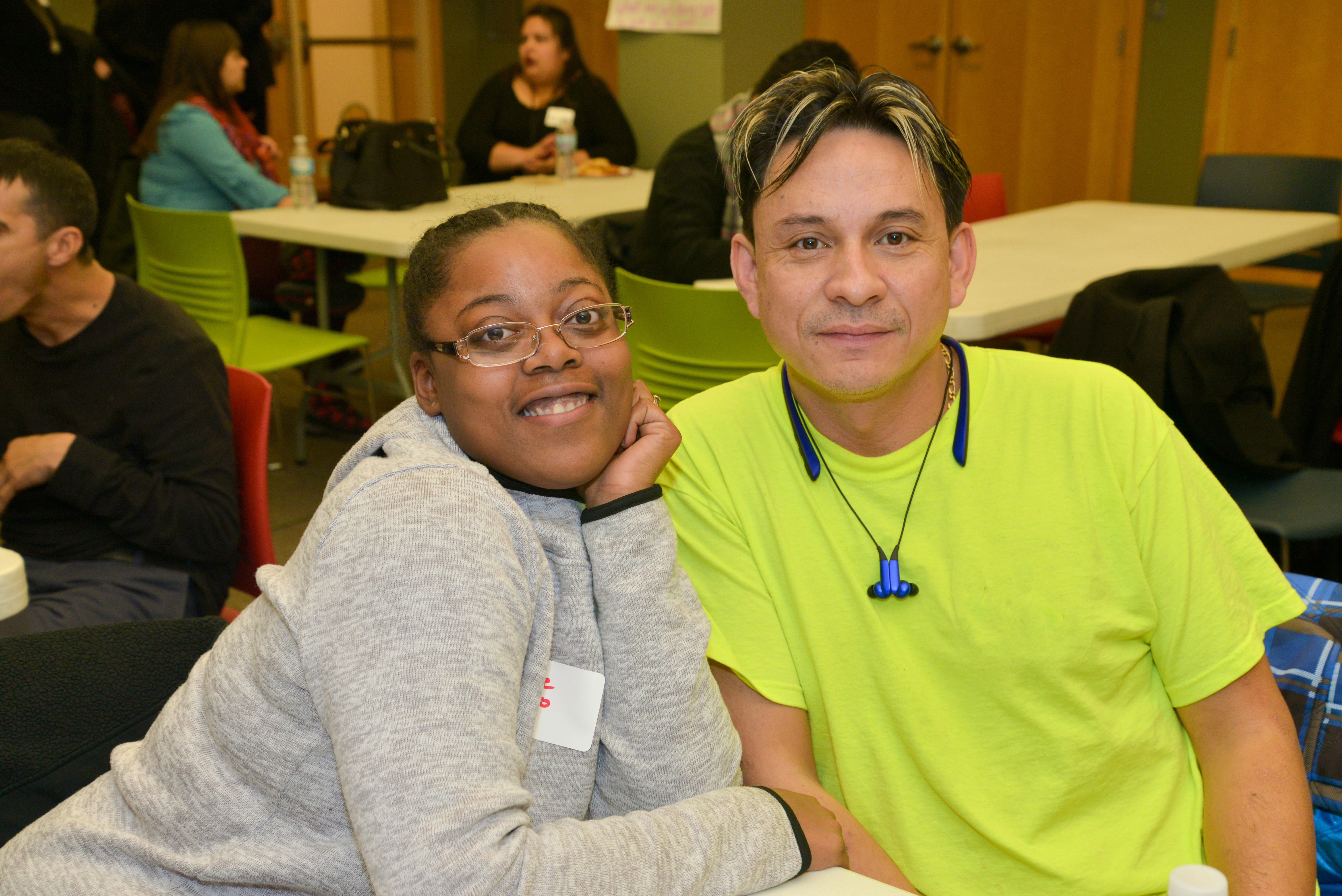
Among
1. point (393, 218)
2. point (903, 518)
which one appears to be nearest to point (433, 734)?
point (903, 518)

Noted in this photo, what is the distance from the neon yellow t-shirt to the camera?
1.20 metres

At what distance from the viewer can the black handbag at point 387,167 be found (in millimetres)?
4055

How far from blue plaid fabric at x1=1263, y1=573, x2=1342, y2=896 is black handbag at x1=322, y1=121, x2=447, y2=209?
134 inches

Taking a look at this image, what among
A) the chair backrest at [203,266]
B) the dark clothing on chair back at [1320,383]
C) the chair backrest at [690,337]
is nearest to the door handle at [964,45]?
the dark clothing on chair back at [1320,383]

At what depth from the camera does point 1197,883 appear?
2.54 ft

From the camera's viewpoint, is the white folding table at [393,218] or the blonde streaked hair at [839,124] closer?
the blonde streaked hair at [839,124]

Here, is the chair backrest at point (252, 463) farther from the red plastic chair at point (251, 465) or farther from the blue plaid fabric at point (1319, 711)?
the blue plaid fabric at point (1319, 711)

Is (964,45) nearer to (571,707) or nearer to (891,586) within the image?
(891,586)

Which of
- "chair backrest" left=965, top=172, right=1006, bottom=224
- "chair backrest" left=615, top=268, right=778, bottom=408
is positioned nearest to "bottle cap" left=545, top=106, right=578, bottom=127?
"chair backrest" left=965, top=172, right=1006, bottom=224

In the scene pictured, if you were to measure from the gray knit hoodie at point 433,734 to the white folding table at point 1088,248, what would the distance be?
159 centimetres

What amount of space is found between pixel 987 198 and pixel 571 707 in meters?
Result: 3.97

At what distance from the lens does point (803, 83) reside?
1.25m

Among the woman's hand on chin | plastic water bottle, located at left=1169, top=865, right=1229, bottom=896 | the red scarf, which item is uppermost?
the red scarf

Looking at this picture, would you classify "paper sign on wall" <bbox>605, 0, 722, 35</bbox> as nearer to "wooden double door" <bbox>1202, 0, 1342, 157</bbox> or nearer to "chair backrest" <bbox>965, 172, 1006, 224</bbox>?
"chair backrest" <bbox>965, 172, 1006, 224</bbox>
